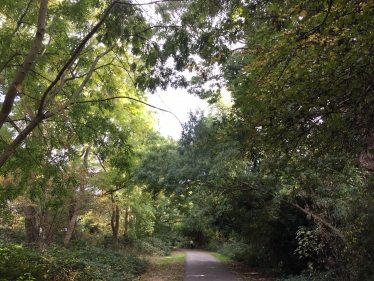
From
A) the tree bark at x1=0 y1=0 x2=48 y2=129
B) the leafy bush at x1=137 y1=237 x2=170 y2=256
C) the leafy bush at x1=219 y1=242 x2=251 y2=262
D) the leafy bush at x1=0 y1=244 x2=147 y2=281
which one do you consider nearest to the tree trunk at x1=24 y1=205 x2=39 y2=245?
the leafy bush at x1=0 y1=244 x2=147 y2=281

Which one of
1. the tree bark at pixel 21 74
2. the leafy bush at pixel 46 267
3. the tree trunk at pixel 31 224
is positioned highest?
the tree bark at pixel 21 74

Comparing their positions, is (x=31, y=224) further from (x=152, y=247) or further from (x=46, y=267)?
(x=152, y=247)

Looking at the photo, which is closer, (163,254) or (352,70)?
(352,70)

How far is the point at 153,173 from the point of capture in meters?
14.6

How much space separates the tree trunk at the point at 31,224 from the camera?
47.6ft

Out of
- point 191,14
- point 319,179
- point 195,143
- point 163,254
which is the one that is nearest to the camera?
point 191,14

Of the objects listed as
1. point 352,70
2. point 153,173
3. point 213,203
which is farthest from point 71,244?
point 352,70

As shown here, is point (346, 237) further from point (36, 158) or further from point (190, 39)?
point (36, 158)

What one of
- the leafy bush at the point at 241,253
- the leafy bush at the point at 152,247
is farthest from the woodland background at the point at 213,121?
the leafy bush at the point at 152,247

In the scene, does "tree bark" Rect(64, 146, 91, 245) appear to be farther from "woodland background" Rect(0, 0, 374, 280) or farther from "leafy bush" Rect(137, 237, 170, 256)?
"leafy bush" Rect(137, 237, 170, 256)

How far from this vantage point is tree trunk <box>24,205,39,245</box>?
14523 millimetres

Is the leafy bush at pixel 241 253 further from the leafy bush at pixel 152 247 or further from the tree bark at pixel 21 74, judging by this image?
the tree bark at pixel 21 74

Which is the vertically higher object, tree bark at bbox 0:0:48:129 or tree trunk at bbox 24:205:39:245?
tree bark at bbox 0:0:48:129

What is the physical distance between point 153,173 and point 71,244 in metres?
7.21
